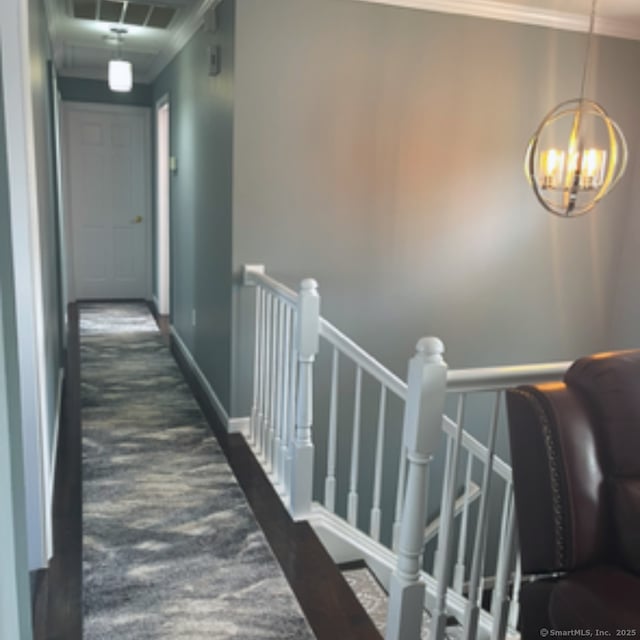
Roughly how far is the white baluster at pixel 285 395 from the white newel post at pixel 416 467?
1.26 m

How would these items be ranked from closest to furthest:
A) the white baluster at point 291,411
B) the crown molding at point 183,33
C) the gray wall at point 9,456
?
the gray wall at point 9,456, the white baluster at point 291,411, the crown molding at point 183,33

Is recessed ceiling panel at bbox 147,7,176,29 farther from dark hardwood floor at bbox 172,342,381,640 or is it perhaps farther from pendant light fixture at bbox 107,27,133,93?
dark hardwood floor at bbox 172,342,381,640

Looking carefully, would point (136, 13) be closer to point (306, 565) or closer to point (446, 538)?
point (306, 565)

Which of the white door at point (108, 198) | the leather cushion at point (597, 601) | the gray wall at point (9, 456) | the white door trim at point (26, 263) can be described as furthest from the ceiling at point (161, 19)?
the leather cushion at point (597, 601)

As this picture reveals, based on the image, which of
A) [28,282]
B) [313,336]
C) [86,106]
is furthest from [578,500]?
[86,106]

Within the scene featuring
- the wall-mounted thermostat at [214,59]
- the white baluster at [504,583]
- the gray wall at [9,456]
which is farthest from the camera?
the wall-mounted thermostat at [214,59]

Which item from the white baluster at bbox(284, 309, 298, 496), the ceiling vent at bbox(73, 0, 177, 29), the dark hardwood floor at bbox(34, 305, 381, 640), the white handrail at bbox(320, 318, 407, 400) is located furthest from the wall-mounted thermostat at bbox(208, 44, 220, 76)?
the dark hardwood floor at bbox(34, 305, 381, 640)

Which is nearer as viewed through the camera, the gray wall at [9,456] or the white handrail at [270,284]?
the gray wall at [9,456]

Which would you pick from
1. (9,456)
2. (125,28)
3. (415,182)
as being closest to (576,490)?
(9,456)

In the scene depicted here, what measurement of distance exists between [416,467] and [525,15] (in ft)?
10.6

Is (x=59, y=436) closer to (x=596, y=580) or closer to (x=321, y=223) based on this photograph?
(x=321, y=223)

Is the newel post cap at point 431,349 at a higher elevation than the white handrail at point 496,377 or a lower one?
higher

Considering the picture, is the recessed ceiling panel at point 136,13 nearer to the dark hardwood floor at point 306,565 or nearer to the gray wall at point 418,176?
the gray wall at point 418,176

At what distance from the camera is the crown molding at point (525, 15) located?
3.66 metres
